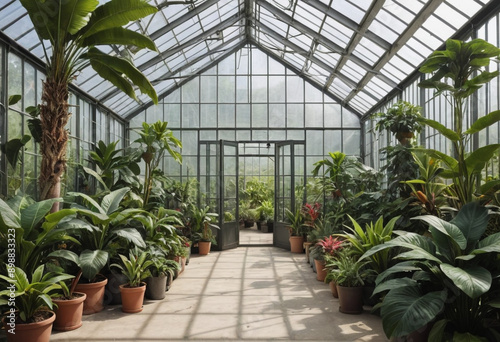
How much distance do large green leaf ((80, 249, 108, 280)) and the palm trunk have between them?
0.64m

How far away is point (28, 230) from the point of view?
151 inches

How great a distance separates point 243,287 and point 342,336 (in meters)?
2.32

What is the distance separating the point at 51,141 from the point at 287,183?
6602mm

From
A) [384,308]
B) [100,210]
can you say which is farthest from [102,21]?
[384,308]

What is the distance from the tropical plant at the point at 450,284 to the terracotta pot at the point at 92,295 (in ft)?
10.3

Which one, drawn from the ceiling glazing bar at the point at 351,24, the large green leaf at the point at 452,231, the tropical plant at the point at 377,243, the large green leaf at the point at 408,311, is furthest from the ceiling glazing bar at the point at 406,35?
the large green leaf at the point at 408,311

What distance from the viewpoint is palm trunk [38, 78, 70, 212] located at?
4398 mm

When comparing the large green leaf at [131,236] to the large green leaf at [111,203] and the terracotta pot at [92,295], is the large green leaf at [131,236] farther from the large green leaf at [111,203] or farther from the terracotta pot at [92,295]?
the terracotta pot at [92,295]

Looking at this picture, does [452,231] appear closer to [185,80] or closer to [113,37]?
[113,37]

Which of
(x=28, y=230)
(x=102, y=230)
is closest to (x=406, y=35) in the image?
(x=102, y=230)

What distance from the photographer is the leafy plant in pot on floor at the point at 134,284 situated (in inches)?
187

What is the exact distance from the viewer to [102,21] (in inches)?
175

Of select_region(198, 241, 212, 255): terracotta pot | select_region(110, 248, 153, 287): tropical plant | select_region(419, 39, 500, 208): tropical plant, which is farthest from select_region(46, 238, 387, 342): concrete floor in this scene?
select_region(198, 241, 212, 255): terracotta pot

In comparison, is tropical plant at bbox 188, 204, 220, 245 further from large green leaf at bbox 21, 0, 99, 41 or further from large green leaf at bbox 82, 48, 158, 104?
large green leaf at bbox 21, 0, 99, 41
